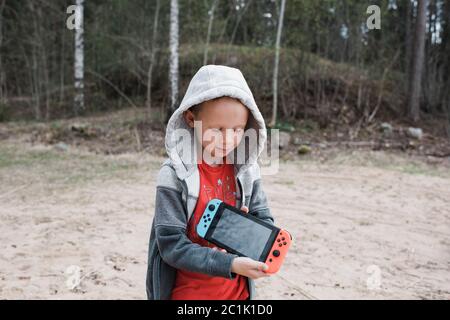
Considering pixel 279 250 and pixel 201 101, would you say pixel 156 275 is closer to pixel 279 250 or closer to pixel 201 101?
pixel 279 250

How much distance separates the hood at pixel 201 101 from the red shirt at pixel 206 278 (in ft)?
0.22

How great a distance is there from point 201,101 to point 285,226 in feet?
11.1

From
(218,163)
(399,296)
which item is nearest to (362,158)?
(399,296)

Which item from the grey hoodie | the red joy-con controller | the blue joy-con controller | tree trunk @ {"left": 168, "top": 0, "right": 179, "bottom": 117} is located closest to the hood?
the grey hoodie

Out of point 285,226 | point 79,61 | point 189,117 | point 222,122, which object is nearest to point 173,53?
point 79,61

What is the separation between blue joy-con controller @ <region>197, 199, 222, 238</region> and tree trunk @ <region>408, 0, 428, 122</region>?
11054 mm

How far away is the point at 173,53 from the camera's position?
10672 millimetres

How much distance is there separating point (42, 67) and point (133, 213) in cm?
995

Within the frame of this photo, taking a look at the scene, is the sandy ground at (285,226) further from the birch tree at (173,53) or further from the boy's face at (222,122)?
the birch tree at (173,53)

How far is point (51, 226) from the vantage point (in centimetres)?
439

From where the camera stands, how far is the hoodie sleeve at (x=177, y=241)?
124 centimetres

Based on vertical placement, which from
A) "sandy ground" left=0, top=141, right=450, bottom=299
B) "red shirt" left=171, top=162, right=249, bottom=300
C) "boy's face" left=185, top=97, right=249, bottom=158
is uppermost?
"boy's face" left=185, top=97, right=249, bottom=158

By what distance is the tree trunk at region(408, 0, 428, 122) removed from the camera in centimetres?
1084

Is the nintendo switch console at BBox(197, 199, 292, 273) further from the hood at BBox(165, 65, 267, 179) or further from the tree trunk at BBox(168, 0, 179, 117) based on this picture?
the tree trunk at BBox(168, 0, 179, 117)
